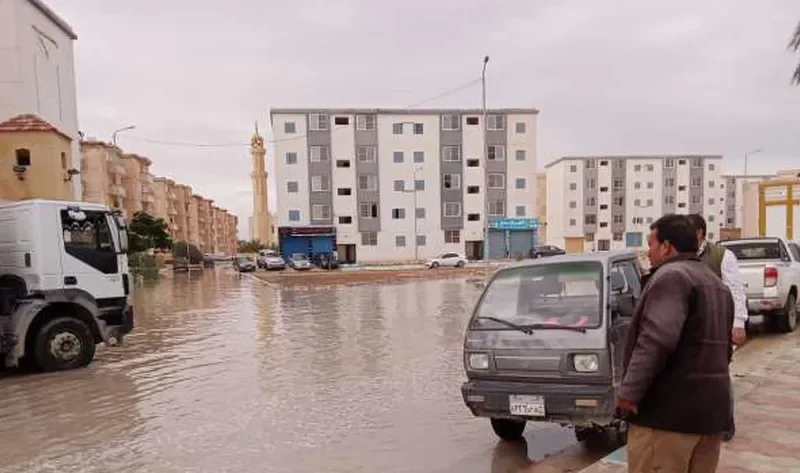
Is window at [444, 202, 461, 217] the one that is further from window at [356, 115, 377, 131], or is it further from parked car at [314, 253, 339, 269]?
parked car at [314, 253, 339, 269]

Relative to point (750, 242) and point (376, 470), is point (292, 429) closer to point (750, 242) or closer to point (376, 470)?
point (376, 470)

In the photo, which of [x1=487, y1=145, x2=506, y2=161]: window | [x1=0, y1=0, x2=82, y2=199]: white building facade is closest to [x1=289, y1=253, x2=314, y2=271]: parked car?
[x1=487, y1=145, x2=506, y2=161]: window

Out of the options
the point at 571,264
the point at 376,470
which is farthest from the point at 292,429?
the point at 571,264

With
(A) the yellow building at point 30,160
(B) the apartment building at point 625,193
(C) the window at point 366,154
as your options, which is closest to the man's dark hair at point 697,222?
(A) the yellow building at point 30,160

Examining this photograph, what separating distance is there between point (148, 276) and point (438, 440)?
4542 cm

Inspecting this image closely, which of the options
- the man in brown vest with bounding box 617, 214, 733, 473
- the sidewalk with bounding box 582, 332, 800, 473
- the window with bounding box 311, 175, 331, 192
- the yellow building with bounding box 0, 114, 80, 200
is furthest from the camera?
the window with bounding box 311, 175, 331, 192

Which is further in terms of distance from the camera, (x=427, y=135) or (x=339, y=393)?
(x=427, y=135)

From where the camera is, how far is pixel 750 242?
11359 millimetres

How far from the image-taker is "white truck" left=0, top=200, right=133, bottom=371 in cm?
956

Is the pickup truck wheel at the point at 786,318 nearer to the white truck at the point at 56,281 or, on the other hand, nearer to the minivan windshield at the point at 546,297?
the minivan windshield at the point at 546,297

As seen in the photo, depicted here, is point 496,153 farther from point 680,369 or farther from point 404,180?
point 680,369

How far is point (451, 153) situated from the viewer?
61719 mm

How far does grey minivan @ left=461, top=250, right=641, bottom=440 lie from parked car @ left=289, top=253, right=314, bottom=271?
4437 centimetres

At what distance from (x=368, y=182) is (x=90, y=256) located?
50481 mm
